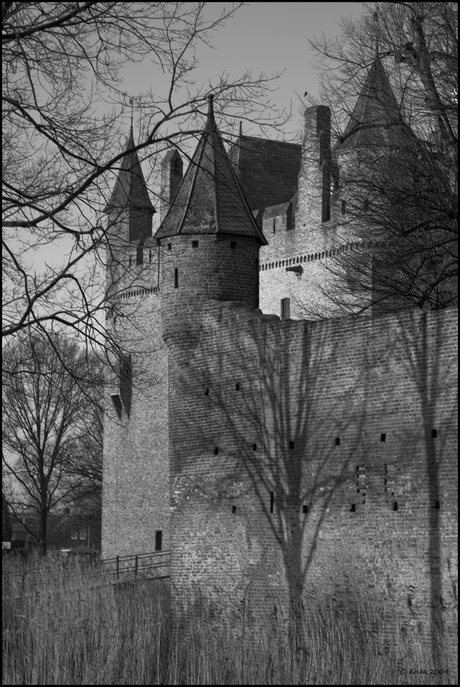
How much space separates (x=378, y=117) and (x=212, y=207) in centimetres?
464

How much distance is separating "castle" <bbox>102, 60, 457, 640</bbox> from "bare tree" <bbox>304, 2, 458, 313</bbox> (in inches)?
14.8

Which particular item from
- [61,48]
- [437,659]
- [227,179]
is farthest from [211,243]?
[437,659]

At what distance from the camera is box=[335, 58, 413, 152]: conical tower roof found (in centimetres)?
1956

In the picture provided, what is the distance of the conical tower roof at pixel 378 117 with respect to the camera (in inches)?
770

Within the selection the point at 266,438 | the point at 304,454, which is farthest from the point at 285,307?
the point at 304,454

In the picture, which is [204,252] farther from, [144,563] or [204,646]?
[144,563]

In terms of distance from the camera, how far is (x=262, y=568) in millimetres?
15133

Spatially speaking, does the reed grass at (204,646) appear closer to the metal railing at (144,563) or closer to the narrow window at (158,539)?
the metal railing at (144,563)

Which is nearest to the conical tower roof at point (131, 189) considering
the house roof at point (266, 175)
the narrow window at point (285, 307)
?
the house roof at point (266, 175)

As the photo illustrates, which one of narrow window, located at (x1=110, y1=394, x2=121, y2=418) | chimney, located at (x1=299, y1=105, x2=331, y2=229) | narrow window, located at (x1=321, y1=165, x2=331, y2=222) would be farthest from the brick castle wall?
narrow window, located at (x1=110, y1=394, x2=121, y2=418)

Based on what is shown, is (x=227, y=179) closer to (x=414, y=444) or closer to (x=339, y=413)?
(x=339, y=413)

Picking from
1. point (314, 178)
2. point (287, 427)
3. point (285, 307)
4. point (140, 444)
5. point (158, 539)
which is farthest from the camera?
point (140, 444)

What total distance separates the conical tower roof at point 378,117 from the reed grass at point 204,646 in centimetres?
829

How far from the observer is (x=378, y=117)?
803 inches
